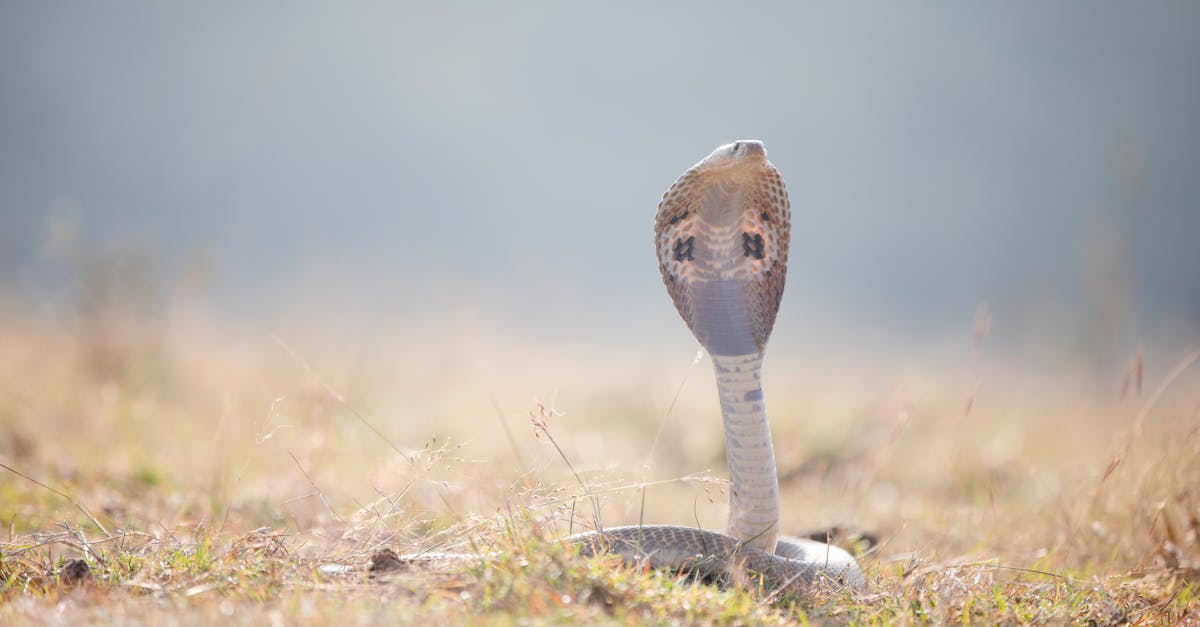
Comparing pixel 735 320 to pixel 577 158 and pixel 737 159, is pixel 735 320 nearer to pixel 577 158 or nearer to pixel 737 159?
pixel 737 159

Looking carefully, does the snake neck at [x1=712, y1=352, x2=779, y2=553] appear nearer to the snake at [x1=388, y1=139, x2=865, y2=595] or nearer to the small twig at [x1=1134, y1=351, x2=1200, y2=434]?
the snake at [x1=388, y1=139, x2=865, y2=595]

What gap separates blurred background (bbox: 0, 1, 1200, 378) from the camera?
786 inches

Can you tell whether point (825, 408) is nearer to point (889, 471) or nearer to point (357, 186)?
point (889, 471)

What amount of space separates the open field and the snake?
0.40ft

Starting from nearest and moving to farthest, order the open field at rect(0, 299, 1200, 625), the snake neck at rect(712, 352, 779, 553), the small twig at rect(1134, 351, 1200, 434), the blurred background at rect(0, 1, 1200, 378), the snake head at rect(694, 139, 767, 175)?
the open field at rect(0, 299, 1200, 625) < the snake head at rect(694, 139, 767, 175) < the snake neck at rect(712, 352, 779, 553) < the small twig at rect(1134, 351, 1200, 434) < the blurred background at rect(0, 1, 1200, 378)

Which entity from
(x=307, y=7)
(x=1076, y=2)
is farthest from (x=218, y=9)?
(x=1076, y=2)

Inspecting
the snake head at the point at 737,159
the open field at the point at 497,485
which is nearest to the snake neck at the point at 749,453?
the open field at the point at 497,485

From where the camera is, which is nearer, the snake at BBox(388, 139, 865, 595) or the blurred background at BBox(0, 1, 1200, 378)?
the snake at BBox(388, 139, 865, 595)

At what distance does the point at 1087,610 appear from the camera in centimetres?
333

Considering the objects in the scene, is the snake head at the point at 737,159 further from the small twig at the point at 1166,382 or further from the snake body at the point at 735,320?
the small twig at the point at 1166,382

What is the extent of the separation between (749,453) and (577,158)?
343ft

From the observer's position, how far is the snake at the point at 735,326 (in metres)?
3.20

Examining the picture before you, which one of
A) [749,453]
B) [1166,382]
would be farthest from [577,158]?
[749,453]

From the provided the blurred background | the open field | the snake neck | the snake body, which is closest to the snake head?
the snake body
